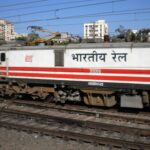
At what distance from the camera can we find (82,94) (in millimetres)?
15352

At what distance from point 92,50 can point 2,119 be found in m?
5.11

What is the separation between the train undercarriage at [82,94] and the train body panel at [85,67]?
5cm

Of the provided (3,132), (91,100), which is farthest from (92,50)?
(3,132)

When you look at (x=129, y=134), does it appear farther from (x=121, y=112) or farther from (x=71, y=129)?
(x=121, y=112)

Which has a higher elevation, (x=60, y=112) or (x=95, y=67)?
(x=95, y=67)

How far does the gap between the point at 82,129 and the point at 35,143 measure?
2.14 m

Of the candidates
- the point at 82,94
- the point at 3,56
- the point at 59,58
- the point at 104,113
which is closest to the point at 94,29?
the point at 3,56

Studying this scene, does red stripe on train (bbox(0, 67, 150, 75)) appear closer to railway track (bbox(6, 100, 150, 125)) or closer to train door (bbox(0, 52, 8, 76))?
train door (bbox(0, 52, 8, 76))

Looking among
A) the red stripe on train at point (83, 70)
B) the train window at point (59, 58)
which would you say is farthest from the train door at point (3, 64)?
the train window at point (59, 58)

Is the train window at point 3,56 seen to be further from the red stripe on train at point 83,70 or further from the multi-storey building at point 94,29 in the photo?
the multi-storey building at point 94,29

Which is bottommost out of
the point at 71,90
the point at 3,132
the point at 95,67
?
the point at 3,132

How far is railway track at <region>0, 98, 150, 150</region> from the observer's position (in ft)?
31.2

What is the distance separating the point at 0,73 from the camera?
17.6 meters

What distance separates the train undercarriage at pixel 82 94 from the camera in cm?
1359
